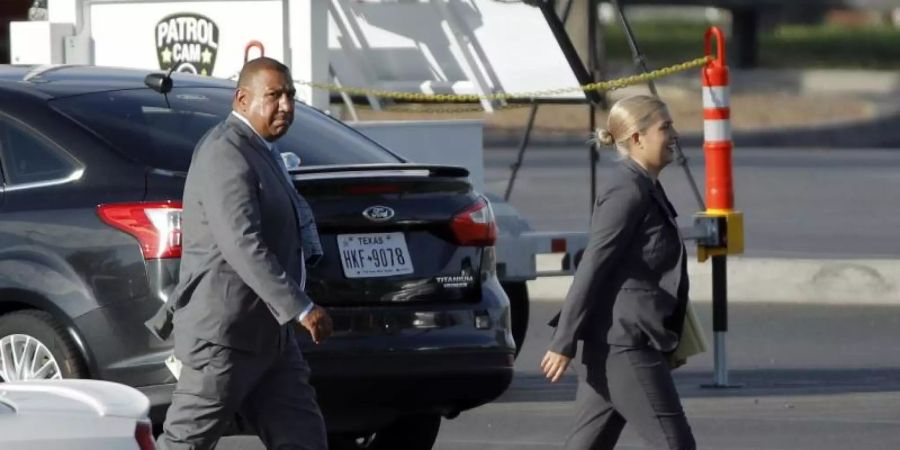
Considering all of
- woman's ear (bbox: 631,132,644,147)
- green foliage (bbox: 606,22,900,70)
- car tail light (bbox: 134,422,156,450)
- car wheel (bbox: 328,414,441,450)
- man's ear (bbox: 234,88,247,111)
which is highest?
green foliage (bbox: 606,22,900,70)

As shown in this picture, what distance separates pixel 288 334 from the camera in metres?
6.32

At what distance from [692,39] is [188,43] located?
46.5 m

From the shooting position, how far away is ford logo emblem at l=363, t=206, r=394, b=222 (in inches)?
298

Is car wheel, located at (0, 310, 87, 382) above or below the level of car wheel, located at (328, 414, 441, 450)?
above

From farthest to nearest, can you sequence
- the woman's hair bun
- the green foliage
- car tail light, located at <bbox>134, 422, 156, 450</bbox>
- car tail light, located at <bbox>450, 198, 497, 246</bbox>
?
1. the green foliage
2. car tail light, located at <bbox>450, 198, 497, 246</bbox>
3. the woman's hair bun
4. car tail light, located at <bbox>134, 422, 156, 450</bbox>

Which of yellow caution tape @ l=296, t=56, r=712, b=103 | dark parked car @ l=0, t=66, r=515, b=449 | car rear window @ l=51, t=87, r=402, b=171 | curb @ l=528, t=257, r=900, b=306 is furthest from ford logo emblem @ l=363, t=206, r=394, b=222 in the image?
curb @ l=528, t=257, r=900, b=306

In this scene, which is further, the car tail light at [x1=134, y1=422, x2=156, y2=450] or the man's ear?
the man's ear

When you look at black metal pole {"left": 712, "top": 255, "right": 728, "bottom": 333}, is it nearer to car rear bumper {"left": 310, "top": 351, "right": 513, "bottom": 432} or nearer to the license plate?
car rear bumper {"left": 310, "top": 351, "right": 513, "bottom": 432}

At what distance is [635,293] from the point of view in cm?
624

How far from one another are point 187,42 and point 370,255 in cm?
470

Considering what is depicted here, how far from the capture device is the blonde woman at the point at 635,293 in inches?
245

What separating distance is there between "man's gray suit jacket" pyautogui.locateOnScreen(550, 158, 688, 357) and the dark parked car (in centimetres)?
138

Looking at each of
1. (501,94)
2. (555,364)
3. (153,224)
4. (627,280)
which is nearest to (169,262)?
(153,224)

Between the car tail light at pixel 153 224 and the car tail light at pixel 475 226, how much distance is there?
3.72 feet
